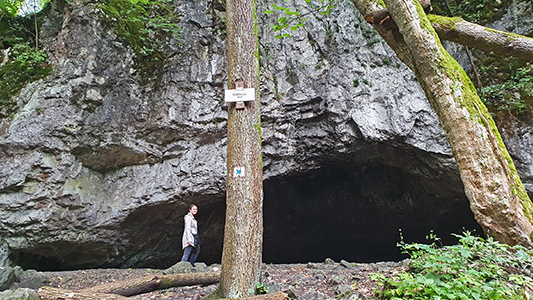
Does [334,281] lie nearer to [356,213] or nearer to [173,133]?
[173,133]

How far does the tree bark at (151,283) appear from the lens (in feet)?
10.6

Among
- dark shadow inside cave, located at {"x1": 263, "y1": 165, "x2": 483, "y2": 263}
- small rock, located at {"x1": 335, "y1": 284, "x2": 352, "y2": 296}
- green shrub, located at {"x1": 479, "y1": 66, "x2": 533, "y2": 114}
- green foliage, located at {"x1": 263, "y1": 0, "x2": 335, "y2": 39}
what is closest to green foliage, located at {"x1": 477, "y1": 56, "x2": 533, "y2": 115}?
green shrub, located at {"x1": 479, "y1": 66, "x2": 533, "y2": 114}

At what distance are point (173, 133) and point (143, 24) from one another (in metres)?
2.53

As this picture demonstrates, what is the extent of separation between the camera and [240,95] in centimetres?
314

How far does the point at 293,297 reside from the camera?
273 centimetres

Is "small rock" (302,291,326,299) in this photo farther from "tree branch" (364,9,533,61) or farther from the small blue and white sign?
"tree branch" (364,9,533,61)

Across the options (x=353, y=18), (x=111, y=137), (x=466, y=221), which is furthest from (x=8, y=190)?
(x=466, y=221)

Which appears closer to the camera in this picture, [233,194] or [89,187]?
[233,194]

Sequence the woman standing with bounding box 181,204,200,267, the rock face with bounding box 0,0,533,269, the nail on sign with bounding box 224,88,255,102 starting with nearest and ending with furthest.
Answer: the nail on sign with bounding box 224,88,255,102 → the woman standing with bounding box 181,204,200,267 → the rock face with bounding box 0,0,533,269

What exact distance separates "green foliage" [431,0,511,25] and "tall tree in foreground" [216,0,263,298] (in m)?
5.27

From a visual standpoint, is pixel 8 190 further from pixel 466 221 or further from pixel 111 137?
pixel 466 221

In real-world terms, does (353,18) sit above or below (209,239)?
above

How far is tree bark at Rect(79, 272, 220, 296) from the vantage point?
10.6 feet

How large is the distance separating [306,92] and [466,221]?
18.4 ft
